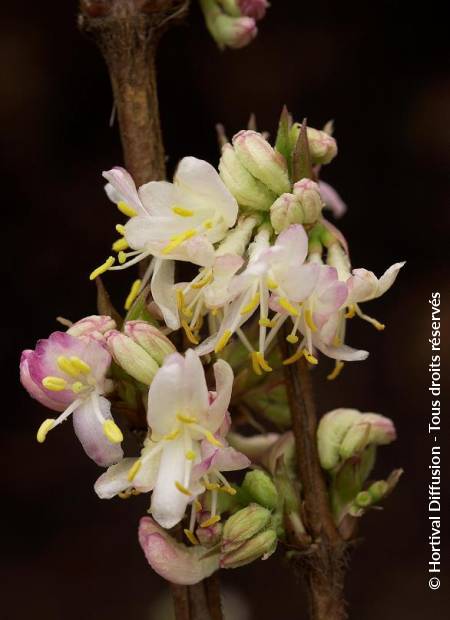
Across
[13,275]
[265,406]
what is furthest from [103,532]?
[265,406]

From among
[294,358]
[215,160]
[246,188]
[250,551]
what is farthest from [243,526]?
[215,160]

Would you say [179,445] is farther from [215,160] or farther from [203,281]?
[215,160]

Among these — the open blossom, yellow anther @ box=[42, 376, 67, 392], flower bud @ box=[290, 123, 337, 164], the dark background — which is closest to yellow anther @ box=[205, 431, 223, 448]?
the open blossom

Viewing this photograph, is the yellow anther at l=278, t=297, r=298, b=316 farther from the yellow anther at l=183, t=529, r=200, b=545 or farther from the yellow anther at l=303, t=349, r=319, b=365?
the yellow anther at l=183, t=529, r=200, b=545

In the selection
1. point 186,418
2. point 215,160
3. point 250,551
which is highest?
point 215,160

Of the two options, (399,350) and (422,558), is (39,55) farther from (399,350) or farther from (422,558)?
(422,558)

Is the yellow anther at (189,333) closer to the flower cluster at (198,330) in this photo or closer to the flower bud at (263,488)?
the flower cluster at (198,330)
